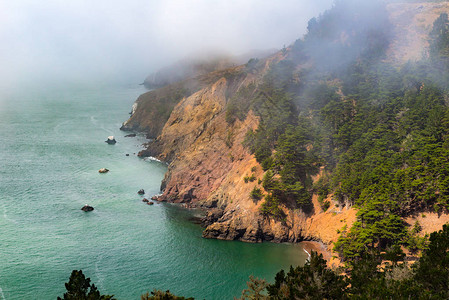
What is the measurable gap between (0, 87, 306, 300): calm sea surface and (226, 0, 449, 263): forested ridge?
14.7m

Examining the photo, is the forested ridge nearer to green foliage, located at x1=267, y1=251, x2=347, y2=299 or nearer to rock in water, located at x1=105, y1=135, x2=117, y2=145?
green foliage, located at x1=267, y1=251, x2=347, y2=299

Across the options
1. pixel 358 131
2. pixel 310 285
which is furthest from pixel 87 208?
pixel 310 285

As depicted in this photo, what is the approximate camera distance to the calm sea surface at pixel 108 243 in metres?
72.2

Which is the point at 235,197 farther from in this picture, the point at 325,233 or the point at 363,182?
the point at 363,182

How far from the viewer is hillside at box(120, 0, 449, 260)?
248ft

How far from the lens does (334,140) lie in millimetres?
97125

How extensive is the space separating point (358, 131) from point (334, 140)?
220 inches

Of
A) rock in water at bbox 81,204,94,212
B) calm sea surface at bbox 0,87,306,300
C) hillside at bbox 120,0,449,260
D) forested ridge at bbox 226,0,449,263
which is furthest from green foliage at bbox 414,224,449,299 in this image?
rock in water at bbox 81,204,94,212

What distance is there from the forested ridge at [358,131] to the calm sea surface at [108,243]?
14.7 meters

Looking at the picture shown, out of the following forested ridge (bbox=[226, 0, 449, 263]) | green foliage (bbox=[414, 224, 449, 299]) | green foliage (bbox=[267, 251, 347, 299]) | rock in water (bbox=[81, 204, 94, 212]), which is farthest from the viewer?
rock in water (bbox=[81, 204, 94, 212])

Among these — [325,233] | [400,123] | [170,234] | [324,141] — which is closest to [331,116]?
[324,141]

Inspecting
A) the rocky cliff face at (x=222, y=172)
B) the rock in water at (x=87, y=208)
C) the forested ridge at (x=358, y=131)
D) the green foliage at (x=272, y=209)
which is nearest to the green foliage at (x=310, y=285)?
the forested ridge at (x=358, y=131)

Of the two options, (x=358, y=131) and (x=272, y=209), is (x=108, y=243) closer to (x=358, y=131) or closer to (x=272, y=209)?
(x=272, y=209)

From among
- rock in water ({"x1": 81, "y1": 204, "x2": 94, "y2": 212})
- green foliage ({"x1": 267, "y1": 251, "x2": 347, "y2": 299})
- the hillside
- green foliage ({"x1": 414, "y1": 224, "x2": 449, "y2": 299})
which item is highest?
the hillside
